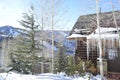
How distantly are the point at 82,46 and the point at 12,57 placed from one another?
6.49 metres

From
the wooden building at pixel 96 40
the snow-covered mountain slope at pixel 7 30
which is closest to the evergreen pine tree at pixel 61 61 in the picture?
the wooden building at pixel 96 40

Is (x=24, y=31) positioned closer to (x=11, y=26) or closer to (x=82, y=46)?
(x=82, y=46)

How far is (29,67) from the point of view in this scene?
18953mm

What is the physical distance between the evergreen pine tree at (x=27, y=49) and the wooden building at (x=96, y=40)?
15.9 feet

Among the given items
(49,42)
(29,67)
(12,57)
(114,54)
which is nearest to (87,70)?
(114,54)

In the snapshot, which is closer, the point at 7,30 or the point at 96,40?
the point at 96,40

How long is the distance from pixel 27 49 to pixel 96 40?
5.74m

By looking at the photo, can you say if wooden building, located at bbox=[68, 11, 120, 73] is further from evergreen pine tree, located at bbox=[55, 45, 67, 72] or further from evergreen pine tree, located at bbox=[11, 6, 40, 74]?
evergreen pine tree, located at bbox=[11, 6, 40, 74]

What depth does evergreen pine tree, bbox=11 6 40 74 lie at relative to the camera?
61.2 ft

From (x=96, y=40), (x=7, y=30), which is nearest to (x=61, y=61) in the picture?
(x=96, y=40)

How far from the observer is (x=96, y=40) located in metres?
20.6

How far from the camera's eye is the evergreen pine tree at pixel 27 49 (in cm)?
1866

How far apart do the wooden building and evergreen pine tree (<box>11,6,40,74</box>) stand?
4.84m

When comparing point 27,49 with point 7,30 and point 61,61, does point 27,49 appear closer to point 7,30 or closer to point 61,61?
point 61,61
